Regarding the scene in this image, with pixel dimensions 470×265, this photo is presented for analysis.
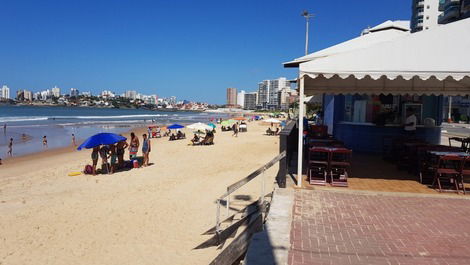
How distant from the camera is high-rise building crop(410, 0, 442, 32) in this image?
73.9 metres

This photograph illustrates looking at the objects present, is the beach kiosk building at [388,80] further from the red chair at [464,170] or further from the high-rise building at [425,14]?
the high-rise building at [425,14]

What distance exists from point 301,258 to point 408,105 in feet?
27.2

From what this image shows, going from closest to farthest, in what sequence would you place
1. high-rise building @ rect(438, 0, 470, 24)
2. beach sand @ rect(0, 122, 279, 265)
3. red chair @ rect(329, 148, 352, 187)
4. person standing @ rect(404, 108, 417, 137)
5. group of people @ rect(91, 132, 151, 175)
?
beach sand @ rect(0, 122, 279, 265) → red chair @ rect(329, 148, 352, 187) → person standing @ rect(404, 108, 417, 137) → group of people @ rect(91, 132, 151, 175) → high-rise building @ rect(438, 0, 470, 24)

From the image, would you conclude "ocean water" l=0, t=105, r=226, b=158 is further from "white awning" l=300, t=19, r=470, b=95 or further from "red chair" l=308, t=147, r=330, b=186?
"white awning" l=300, t=19, r=470, b=95

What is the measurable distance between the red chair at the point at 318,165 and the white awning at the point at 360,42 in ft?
11.0

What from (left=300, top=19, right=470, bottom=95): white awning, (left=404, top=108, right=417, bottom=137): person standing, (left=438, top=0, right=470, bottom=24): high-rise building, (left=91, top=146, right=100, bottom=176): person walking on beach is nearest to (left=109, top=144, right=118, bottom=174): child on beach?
(left=91, top=146, right=100, bottom=176): person walking on beach

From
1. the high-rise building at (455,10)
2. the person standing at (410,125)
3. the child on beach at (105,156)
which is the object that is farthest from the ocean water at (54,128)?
the high-rise building at (455,10)

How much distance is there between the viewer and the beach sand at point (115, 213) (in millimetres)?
5758

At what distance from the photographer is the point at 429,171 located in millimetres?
6555

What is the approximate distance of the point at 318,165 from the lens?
21.2 ft

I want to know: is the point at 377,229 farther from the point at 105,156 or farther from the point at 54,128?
the point at 54,128

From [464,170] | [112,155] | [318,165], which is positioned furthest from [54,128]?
[464,170]

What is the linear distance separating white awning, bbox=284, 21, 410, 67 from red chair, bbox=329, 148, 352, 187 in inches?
132

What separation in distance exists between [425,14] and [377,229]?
287 ft
